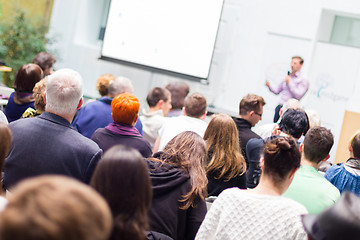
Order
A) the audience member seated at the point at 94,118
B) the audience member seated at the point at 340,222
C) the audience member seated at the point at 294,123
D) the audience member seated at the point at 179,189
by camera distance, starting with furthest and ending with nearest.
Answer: the audience member seated at the point at 94,118
the audience member seated at the point at 294,123
the audience member seated at the point at 179,189
the audience member seated at the point at 340,222

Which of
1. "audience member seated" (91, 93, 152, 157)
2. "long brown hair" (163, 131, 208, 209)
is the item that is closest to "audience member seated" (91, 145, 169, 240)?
"long brown hair" (163, 131, 208, 209)

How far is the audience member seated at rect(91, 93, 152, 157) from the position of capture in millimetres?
3229

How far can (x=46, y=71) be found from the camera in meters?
5.50

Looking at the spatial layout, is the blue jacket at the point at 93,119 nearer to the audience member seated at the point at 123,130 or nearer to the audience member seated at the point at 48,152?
the audience member seated at the point at 123,130

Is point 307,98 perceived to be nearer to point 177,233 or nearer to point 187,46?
point 187,46

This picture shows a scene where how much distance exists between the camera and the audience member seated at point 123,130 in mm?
3229

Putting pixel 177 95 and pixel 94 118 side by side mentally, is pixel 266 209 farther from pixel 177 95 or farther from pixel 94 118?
pixel 177 95

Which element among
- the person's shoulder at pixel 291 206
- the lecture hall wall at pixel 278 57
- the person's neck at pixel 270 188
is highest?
the lecture hall wall at pixel 278 57

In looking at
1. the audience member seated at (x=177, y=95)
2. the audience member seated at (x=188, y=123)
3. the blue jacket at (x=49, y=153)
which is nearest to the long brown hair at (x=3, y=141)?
the blue jacket at (x=49, y=153)

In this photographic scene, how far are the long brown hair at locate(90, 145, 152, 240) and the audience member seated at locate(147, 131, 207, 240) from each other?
1.04 meters

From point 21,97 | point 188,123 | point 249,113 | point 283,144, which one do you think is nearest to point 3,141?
point 283,144

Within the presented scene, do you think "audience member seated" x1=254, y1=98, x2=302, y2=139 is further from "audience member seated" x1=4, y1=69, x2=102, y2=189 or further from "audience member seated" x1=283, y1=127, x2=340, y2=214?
"audience member seated" x1=4, y1=69, x2=102, y2=189

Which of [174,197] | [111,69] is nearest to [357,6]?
[111,69]

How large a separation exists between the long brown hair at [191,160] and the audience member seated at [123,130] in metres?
0.57
